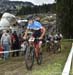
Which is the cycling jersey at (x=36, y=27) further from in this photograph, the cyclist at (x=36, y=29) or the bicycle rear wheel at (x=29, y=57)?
the bicycle rear wheel at (x=29, y=57)

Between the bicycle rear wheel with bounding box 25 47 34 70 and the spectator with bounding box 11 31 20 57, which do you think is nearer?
the bicycle rear wheel with bounding box 25 47 34 70

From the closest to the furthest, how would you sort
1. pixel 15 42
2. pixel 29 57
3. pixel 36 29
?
pixel 29 57, pixel 36 29, pixel 15 42

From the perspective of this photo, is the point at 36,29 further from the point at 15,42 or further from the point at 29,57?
the point at 15,42

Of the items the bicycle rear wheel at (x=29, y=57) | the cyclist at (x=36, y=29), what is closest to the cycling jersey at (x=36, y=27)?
the cyclist at (x=36, y=29)

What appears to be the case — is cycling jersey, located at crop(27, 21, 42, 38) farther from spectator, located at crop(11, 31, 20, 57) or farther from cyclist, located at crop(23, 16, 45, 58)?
spectator, located at crop(11, 31, 20, 57)

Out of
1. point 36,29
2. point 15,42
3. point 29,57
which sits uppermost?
point 36,29

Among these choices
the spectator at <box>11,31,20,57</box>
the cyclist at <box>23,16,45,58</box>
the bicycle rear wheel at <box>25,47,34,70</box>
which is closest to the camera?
the bicycle rear wheel at <box>25,47,34,70</box>

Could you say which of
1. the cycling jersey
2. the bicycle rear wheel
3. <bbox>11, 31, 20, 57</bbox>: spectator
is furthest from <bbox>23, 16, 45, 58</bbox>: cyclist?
<bbox>11, 31, 20, 57</bbox>: spectator

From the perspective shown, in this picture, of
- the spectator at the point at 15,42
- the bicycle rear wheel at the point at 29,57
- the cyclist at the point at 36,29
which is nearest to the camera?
the bicycle rear wheel at the point at 29,57

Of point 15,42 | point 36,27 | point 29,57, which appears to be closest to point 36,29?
point 36,27

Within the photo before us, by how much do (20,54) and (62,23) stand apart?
5359 centimetres

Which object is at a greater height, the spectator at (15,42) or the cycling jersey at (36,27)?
the cycling jersey at (36,27)

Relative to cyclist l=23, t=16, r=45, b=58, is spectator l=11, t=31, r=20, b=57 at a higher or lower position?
lower

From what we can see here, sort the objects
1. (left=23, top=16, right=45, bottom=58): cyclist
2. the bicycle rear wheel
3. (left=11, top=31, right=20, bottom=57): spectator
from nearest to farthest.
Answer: the bicycle rear wheel < (left=23, top=16, right=45, bottom=58): cyclist < (left=11, top=31, right=20, bottom=57): spectator
